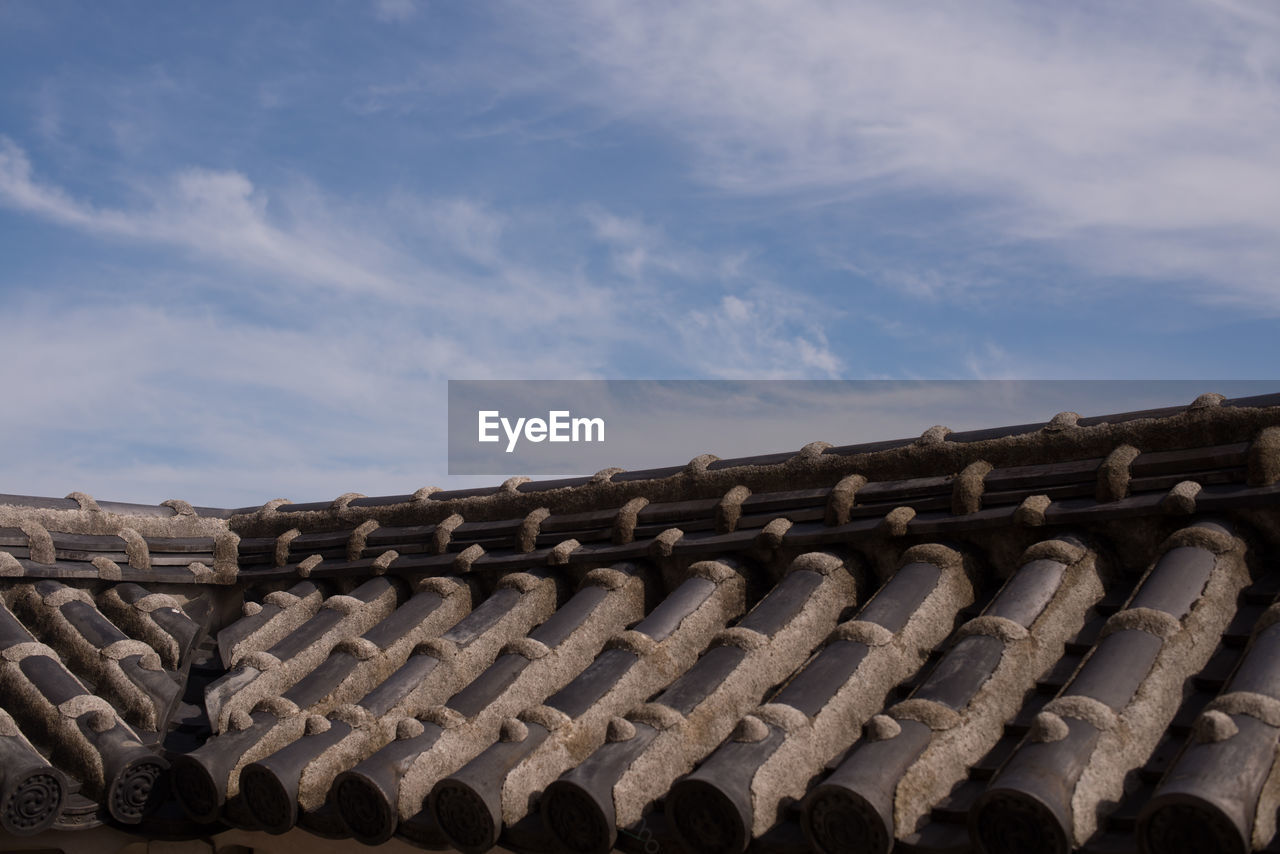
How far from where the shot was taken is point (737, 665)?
3.92m

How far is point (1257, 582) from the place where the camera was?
3.65m

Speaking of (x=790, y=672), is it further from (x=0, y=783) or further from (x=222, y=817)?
(x=0, y=783)

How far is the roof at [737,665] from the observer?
301 cm

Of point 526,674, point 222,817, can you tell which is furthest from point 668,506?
point 222,817

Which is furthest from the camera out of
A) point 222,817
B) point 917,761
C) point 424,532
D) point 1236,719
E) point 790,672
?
point 424,532

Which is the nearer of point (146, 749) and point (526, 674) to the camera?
point (526, 674)

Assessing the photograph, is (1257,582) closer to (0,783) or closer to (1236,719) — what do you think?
(1236,719)

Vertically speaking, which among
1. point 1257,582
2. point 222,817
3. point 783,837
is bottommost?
point 222,817

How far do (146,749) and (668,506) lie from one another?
95.4 inches

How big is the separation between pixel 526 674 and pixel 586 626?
1.31 feet

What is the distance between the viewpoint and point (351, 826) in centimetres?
383

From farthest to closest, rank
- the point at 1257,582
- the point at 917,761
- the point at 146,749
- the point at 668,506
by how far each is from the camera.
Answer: the point at 668,506
the point at 146,749
the point at 1257,582
the point at 917,761

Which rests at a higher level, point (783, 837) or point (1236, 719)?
point (1236, 719)

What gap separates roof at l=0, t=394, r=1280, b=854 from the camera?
301 centimetres
